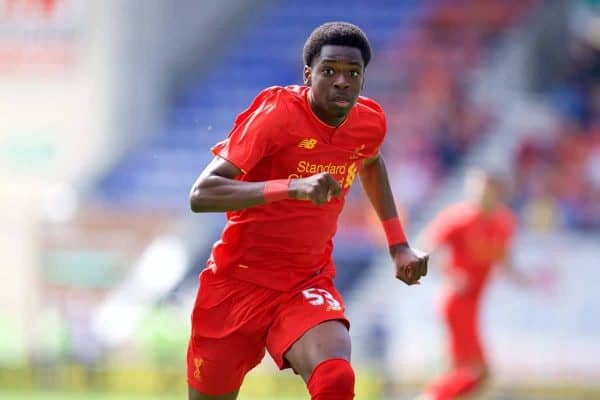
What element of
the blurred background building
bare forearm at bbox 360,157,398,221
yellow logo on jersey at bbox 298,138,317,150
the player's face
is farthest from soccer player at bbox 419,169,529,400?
the player's face

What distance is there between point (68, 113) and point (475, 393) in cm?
1176

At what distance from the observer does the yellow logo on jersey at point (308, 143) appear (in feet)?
22.9

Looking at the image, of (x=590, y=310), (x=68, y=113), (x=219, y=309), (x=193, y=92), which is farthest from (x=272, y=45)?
(x=219, y=309)

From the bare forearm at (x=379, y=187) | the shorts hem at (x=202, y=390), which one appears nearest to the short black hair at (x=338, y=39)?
the bare forearm at (x=379, y=187)

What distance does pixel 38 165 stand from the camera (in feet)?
76.0

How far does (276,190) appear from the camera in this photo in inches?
252

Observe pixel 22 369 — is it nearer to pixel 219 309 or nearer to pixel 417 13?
pixel 417 13

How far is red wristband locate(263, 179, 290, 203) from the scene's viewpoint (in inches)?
250

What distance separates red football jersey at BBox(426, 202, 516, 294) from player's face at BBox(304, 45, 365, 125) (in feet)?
20.8

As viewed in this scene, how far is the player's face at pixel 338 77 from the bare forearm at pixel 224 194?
60 cm

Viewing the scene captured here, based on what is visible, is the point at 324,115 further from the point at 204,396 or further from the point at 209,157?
the point at 209,157

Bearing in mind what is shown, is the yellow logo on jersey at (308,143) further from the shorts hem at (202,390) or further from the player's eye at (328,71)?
the shorts hem at (202,390)

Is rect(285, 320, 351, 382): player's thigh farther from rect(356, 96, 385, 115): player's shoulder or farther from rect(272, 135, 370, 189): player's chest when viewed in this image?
rect(356, 96, 385, 115): player's shoulder

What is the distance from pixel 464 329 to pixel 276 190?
699 centimetres
